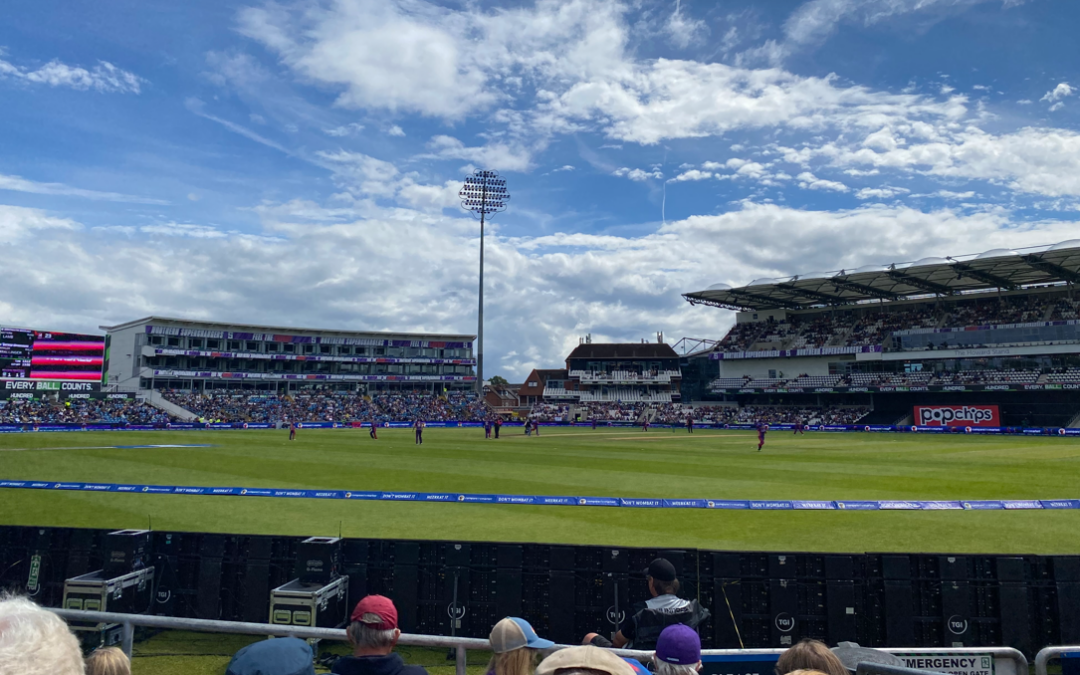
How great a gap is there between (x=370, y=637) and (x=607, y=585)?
475 centimetres

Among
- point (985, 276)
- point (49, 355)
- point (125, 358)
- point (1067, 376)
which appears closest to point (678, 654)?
point (1067, 376)

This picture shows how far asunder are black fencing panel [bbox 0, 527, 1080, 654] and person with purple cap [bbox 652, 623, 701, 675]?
4596 mm

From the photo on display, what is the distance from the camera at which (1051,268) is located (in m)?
55.5

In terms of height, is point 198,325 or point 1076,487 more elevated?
point 198,325

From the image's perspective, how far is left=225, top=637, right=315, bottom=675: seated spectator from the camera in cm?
340

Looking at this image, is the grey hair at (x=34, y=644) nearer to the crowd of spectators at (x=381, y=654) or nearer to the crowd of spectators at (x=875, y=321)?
the crowd of spectators at (x=381, y=654)

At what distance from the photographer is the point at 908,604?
757 centimetres

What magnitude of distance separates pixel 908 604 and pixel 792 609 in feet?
4.28

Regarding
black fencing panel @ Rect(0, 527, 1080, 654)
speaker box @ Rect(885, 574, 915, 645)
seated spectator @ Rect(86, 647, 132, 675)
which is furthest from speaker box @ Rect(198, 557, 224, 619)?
speaker box @ Rect(885, 574, 915, 645)

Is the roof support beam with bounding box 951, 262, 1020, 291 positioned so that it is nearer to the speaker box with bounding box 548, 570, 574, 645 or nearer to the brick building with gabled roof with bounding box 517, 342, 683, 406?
the brick building with gabled roof with bounding box 517, 342, 683, 406

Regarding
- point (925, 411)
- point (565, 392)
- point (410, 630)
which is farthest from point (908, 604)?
point (565, 392)

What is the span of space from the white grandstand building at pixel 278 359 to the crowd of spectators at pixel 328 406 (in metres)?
4.21

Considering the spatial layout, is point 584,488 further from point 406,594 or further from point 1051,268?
point 1051,268

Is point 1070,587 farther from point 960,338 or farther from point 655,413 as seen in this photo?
point 655,413
